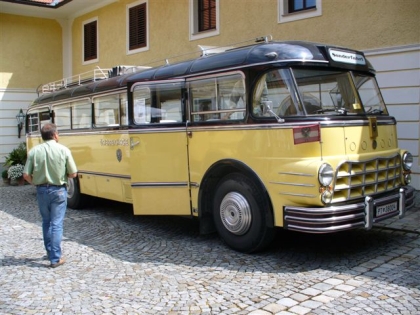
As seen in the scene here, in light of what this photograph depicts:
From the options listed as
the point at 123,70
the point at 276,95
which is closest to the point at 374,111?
the point at 276,95

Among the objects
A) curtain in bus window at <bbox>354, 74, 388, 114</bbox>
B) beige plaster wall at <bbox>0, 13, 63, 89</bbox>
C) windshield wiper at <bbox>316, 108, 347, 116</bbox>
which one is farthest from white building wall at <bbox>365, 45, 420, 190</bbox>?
beige plaster wall at <bbox>0, 13, 63, 89</bbox>

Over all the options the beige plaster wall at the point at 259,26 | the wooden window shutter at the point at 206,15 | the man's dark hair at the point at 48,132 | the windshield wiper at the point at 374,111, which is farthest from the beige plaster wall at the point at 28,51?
the windshield wiper at the point at 374,111

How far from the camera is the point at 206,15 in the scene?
574 inches

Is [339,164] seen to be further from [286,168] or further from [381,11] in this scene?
[381,11]

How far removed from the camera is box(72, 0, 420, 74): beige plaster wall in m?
9.80

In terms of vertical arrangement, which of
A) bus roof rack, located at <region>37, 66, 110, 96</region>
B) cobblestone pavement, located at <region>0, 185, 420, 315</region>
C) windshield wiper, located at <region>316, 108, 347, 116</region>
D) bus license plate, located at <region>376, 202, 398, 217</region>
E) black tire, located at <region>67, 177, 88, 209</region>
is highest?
bus roof rack, located at <region>37, 66, 110, 96</region>

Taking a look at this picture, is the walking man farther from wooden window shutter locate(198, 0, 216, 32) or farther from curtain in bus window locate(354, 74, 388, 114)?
wooden window shutter locate(198, 0, 216, 32)

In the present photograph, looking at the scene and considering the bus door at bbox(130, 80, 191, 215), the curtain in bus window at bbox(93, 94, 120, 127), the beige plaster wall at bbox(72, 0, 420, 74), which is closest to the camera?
the bus door at bbox(130, 80, 191, 215)

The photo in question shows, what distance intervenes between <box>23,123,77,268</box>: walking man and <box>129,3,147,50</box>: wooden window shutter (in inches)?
447

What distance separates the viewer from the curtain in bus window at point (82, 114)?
9609mm

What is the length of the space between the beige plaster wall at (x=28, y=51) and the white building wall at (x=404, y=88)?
15.5 m

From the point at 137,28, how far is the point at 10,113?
24.1 feet

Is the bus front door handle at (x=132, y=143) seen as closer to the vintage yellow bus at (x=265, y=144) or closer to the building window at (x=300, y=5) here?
the vintage yellow bus at (x=265, y=144)

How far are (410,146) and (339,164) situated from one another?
4.97 m
